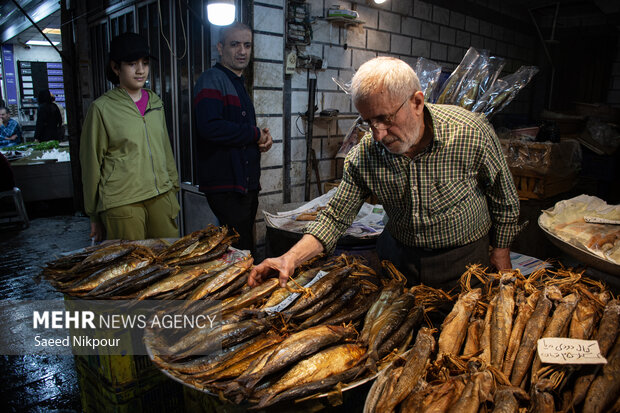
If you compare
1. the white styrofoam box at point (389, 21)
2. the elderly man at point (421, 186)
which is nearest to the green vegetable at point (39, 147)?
the white styrofoam box at point (389, 21)

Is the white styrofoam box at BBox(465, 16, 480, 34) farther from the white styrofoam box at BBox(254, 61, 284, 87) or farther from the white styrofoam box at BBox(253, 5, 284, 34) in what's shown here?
the white styrofoam box at BBox(254, 61, 284, 87)

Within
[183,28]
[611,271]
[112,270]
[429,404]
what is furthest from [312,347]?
[183,28]

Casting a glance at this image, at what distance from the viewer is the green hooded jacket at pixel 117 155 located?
11.0 feet

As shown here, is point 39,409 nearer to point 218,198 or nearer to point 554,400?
point 218,198

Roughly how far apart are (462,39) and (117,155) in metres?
7.04

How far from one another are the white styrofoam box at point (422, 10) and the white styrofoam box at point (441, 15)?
16 centimetres

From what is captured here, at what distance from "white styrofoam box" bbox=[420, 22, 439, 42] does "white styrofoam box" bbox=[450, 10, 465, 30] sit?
51 centimetres

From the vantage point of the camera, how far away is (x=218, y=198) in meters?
4.04

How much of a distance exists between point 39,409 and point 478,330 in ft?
10.5

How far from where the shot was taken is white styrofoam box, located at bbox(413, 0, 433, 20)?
7.00 metres

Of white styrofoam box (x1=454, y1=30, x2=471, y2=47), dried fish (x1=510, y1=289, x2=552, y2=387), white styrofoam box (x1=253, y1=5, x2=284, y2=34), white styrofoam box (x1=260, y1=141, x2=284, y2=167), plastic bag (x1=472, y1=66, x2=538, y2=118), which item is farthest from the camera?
white styrofoam box (x1=454, y1=30, x2=471, y2=47)

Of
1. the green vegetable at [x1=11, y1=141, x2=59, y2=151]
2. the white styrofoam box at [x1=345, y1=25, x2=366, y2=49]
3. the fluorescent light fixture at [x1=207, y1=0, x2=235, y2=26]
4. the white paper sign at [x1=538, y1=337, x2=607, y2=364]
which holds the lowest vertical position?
the white paper sign at [x1=538, y1=337, x2=607, y2=364]

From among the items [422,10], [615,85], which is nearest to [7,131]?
[422,10]

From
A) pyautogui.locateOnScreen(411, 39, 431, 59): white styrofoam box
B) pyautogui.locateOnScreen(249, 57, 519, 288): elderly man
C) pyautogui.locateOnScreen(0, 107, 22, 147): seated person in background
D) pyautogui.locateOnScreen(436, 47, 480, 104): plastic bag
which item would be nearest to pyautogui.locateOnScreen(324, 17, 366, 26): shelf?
pyautogui.locateOnScreen(411, 39, 431, 59): white styrofoam box
